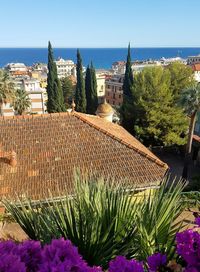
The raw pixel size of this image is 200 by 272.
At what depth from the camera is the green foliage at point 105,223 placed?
4250 mm

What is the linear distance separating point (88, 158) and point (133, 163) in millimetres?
1833

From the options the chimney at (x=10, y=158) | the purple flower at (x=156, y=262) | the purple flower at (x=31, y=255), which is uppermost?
the purple flower at (x=31, y=255)

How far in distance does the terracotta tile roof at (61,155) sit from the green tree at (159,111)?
15.8 m

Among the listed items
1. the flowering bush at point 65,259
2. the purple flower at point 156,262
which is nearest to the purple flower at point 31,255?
the flowering bush at point 65,259

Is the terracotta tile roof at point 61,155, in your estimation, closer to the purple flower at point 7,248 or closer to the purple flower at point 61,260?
the purple flower at point 7,248

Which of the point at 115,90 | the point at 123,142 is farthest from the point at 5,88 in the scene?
the point at 115,90

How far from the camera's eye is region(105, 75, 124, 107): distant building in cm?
7112

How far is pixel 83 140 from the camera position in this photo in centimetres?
1304

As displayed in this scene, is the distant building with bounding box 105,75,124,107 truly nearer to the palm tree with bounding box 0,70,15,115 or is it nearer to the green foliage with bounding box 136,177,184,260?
the palm tree with bounding box 0,70,15,115

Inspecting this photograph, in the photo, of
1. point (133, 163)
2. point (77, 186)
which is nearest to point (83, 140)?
point (133, 163)

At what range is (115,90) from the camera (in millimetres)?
72875

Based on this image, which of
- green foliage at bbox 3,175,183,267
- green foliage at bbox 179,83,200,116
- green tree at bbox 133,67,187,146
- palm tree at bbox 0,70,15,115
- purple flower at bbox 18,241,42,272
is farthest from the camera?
palm tree at bbox 0,70,15,115

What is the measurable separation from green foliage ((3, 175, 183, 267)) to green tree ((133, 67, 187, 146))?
24064 millimetres

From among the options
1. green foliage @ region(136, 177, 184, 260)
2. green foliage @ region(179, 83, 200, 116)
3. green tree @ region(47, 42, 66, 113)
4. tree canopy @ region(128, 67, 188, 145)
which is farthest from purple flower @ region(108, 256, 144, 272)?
green tree @ region(47, 42, 66, 113)
